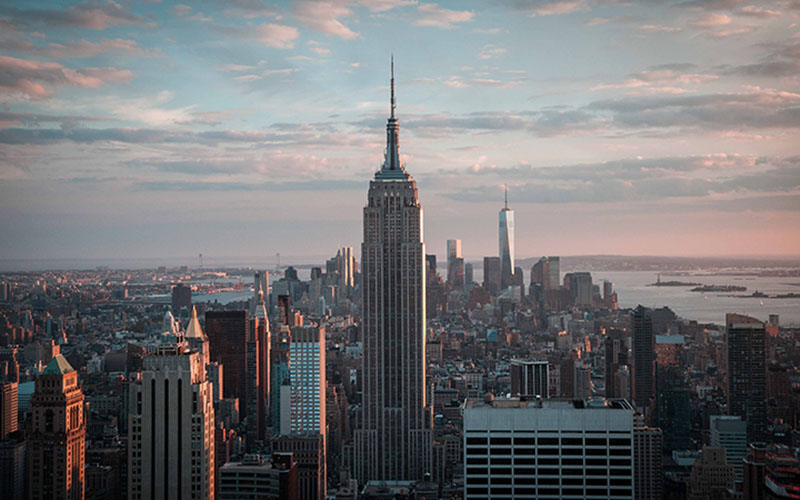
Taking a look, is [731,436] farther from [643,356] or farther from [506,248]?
Answer: [506,248]

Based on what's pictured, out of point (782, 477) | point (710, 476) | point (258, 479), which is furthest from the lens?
point (710, 476)

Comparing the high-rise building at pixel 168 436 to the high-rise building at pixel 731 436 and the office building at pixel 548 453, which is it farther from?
the high-rise building at pixel 731 436

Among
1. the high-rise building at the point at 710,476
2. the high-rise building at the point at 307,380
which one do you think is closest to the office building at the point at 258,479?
the high-rise building at the point at 307,380

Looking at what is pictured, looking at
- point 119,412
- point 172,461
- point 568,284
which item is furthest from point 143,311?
point 568,284

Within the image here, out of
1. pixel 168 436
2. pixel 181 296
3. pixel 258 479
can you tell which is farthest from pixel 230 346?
pixel 168 436

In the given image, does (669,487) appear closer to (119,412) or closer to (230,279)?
(119,412)
